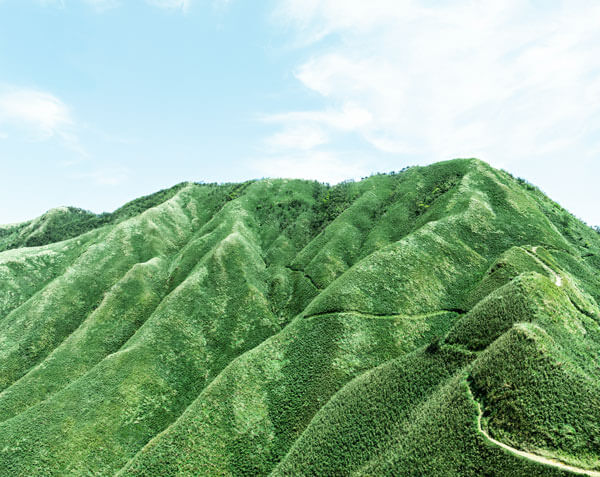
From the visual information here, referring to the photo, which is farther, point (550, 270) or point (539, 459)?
point (550, 270)

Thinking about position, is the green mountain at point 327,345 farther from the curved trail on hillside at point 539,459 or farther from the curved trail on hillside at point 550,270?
the curved trail on hillside at point 550,270

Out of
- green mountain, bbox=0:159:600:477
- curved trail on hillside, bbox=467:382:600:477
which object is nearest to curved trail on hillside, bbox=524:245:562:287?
green mountain, bbox=0:159:600:477

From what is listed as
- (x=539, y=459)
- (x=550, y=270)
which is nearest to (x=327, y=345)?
(x=539, y=459)

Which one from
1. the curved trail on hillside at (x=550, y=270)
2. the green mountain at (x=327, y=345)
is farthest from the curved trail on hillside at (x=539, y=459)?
the curved trail on hillside at (x=550, y=270)

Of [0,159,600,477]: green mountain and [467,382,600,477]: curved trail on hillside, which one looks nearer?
[467,382,600,477]: curved trail on hillside

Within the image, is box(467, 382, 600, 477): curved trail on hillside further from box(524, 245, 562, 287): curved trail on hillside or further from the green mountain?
box(524, 245, 562, 287): curved trail on hillside

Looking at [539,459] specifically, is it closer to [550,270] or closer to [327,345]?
[327,345]

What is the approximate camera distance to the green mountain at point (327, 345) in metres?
27.6

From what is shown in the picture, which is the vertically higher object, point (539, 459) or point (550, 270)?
point (550, 270)

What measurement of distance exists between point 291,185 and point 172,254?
66835 millimetres

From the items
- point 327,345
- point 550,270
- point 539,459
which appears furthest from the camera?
point 550,270

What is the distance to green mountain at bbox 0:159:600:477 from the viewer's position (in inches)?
1086

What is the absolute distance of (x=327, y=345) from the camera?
177 feet

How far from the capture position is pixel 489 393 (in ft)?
91.1
